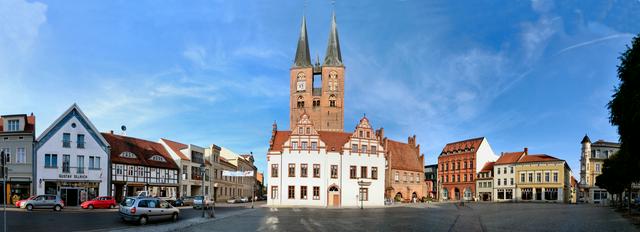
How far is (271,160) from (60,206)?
89.0ft

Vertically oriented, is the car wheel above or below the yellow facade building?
above

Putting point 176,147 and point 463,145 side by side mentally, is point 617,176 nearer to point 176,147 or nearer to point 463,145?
point 463,145

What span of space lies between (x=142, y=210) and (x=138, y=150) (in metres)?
38.2

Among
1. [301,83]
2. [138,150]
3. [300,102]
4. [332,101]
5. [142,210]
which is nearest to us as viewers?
[142,210]

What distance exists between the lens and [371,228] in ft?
82.7

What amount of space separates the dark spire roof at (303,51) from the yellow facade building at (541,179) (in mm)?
47640

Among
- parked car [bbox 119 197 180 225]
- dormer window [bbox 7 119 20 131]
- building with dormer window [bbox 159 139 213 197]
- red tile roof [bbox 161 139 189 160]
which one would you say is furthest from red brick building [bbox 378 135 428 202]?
parked car [bbox 119 197 180 225]

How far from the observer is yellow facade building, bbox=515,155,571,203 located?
286 ft

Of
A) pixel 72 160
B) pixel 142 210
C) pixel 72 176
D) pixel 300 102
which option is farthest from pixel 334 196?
pixel 300 102

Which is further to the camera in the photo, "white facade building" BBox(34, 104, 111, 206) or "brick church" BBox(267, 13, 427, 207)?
"brick church" BBox(267, 13, 427, 207)

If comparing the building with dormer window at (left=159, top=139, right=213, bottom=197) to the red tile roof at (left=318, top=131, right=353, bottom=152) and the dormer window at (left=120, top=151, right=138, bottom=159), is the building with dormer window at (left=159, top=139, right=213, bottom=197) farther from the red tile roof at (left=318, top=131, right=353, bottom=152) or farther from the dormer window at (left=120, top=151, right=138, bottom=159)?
the red tile roof at (left=318, top=131, right=353, bottom=152)

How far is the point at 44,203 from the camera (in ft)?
131

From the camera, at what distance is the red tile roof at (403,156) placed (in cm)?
8575

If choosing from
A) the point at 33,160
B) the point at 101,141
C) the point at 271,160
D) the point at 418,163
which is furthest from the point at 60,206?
the point at 418,163
